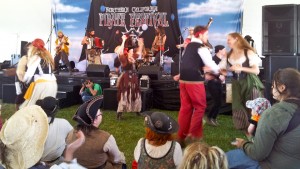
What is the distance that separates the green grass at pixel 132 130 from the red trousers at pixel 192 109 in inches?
18.1

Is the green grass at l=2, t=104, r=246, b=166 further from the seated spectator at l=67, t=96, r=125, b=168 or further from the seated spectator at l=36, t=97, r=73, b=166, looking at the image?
the seated spectator at l=67, t=96, r=125, b=168

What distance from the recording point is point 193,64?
13.8 feet

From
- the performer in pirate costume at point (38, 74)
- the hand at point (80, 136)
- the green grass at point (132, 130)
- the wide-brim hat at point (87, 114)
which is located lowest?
the green grass at point (132, 130)

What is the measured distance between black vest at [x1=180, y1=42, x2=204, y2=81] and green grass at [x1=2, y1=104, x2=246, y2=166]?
955 mm

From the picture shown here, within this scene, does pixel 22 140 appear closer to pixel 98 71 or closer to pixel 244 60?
pixel 244 60

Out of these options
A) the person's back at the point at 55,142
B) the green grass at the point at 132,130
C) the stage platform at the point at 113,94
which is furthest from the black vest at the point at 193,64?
Answer: the stage platform at the point at 113,94

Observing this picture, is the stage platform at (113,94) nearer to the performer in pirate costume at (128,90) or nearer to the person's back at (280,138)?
the performer in pirate costume at (128,90)

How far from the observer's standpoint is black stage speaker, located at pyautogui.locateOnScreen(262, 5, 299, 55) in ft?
18.6

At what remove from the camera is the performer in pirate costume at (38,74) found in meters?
4.52

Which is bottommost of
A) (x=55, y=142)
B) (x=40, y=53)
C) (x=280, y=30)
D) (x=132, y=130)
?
(x=132, y=130)

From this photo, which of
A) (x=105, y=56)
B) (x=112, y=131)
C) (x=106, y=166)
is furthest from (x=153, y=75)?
(x=106, y=166)

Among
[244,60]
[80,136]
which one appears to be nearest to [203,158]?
[80,136]

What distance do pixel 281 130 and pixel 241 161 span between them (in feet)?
1.40

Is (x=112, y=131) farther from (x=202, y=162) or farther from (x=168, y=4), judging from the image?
(x=168, y=4)
